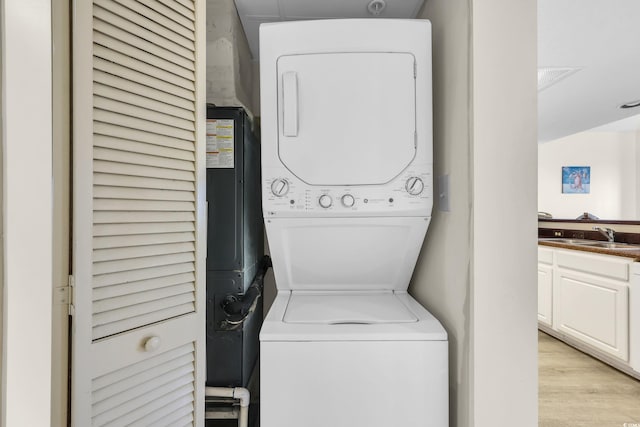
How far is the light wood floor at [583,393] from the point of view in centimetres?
213

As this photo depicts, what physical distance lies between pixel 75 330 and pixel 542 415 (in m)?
2.74

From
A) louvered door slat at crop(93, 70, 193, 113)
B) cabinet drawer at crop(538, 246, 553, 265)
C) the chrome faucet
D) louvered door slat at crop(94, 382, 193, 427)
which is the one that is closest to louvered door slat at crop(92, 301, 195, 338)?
louvered door slat at crop(94, 382, 193, 427)

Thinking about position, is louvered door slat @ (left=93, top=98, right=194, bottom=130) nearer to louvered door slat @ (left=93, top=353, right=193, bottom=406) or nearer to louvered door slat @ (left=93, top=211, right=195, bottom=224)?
louvered door slat @ (left=93, top=211, right=195, bottom=224)

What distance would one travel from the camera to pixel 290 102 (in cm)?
133

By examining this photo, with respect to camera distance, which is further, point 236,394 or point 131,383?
point 236,394

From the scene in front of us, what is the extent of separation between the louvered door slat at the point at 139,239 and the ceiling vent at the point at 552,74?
9.49 feet

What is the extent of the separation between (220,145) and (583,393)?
124 inches

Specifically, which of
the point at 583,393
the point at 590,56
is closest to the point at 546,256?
the point at 583,393

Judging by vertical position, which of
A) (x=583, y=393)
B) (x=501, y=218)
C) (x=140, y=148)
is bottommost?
(x=583, y=393)

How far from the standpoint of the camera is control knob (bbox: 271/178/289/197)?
4.51 ft

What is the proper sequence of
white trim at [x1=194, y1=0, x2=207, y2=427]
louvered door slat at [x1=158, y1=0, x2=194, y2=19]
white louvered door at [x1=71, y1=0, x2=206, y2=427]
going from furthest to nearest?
white trim at [x1=194, y1=0, x2=207, y2=427]
louvered door slat at [x1=158, y1=0, x2=194, y2=19]
white louvered door at [x1=71, y1=0, x2=206, y2=427]

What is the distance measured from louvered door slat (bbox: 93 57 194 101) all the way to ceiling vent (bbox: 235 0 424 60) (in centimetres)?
84

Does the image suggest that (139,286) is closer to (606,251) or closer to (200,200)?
(200,200)

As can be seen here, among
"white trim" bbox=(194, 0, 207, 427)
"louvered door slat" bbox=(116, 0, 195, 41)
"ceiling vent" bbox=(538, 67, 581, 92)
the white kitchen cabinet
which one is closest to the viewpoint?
"louvered door slat" bbox=(116, 0, 195, 41)
